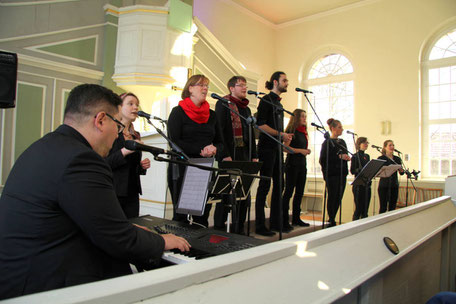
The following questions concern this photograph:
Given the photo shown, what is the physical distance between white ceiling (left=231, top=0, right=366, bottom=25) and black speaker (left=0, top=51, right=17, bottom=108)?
27.1 ft

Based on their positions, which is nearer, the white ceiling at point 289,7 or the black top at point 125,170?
the black top at point 125,170

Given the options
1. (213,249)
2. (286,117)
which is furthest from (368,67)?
(213,249)

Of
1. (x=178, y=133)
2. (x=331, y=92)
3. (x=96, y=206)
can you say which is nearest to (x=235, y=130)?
(x=178, y=133)

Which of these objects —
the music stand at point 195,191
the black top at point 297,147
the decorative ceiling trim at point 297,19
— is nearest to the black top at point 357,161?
the black top at point 297,147

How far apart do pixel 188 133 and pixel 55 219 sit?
1643 millimetres

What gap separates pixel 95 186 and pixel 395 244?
140 cm

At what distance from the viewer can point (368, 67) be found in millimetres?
8484

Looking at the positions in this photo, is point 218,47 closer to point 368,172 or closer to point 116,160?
point 368,172

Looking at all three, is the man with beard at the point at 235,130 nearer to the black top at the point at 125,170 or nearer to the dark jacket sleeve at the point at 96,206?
the black top at the point at 125,170

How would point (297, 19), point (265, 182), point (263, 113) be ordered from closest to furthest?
1. point (265, 182)
2. point (263, 113)
3. point (297, 19)

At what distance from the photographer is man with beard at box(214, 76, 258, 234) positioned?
2938 millimetres

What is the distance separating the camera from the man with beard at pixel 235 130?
2.94 meters

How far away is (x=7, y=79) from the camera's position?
171 centimetres

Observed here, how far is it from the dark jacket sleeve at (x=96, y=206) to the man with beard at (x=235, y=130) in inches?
73.0
